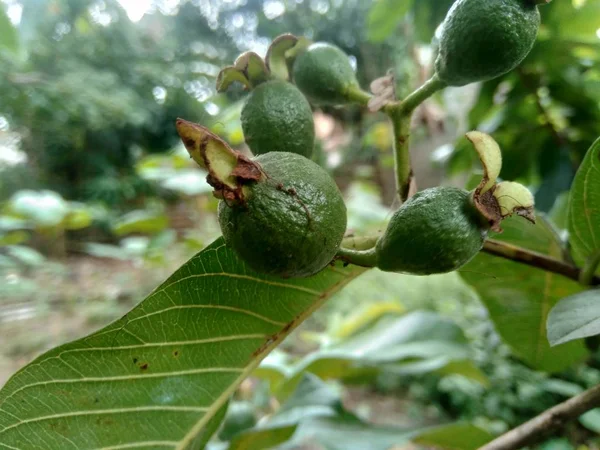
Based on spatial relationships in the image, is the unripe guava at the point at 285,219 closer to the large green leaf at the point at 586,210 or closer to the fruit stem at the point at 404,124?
the fruit stem at the point at 404,124

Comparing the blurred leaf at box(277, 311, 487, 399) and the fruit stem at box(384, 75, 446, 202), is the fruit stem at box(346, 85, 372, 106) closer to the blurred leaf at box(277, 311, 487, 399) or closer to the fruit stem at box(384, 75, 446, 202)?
the fruit stem at box(384, 75, 446, 202)

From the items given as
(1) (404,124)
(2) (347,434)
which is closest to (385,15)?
(1) (404,124)

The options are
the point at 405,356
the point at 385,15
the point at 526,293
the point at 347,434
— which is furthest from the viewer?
the point at 385,15

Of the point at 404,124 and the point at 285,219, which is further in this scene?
the point at 404,124

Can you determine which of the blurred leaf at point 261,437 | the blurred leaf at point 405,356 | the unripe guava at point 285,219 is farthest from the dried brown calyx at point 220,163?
the blurred leaf at point 405,356

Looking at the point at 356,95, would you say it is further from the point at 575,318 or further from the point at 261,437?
the point at 261,437
